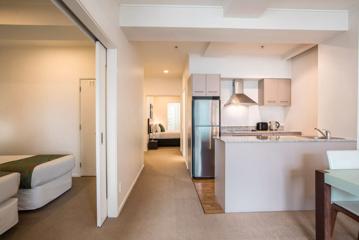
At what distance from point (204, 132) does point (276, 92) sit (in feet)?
6.47

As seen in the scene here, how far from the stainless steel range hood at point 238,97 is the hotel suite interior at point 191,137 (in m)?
0.54

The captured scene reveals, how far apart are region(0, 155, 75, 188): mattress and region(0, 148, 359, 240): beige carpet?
0.40 metres

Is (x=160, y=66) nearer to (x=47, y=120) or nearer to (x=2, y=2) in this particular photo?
(x=47, y=120)

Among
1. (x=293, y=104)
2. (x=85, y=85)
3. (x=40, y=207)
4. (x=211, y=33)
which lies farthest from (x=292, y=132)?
(x=40, y=207)

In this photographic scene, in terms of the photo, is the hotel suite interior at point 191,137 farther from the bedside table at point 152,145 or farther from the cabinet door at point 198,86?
the bedside table at point 152,145

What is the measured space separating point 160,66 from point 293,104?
11.9 ft

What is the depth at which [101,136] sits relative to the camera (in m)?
2.57

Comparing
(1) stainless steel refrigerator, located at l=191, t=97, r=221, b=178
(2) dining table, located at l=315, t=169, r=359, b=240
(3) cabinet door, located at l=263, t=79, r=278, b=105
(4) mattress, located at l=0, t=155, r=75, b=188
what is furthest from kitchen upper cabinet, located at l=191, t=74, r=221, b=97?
(2) dining table, located at l=315, t=169, r=359, b=240

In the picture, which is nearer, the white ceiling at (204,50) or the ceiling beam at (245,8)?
the ceiling beam at (245,8)

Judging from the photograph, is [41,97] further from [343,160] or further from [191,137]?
[343,160]

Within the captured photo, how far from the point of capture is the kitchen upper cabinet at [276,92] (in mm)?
5039

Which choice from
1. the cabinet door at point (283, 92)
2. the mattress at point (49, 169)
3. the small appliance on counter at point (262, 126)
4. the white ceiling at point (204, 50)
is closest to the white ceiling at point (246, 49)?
the white ceiling at point (204, 50)

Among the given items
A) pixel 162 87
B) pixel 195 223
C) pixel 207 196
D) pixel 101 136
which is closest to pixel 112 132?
Result: pixel 101 136

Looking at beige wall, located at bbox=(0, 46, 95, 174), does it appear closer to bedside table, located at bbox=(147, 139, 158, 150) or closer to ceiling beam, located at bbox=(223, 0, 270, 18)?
ceiling beam, located at bbox=(223, 0, 270, 18)
